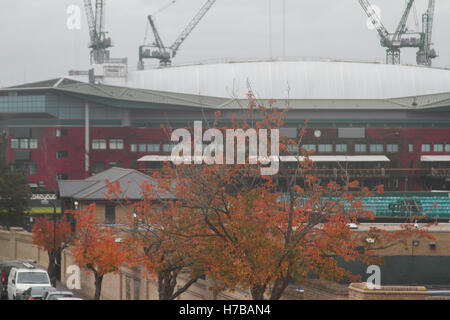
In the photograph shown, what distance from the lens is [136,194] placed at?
62.3 m

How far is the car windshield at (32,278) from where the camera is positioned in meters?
42.2

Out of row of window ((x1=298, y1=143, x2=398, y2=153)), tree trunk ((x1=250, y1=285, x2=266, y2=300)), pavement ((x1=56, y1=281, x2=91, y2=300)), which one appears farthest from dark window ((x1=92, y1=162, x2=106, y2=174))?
tree trunk ((x1=250, y1=285, x2=266, y2=300))

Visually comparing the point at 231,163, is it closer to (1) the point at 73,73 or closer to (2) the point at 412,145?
(2) the point at 412,145

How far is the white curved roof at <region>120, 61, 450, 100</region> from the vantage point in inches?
5197

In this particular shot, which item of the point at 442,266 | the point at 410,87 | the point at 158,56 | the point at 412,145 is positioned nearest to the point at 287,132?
the point at 412,145

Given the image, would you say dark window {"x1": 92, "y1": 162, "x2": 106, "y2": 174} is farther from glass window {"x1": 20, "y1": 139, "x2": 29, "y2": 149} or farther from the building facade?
glass window {"x1": 20, "y1": 139, "x2": 29, "y2": 149}

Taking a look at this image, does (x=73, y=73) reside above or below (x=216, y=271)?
above

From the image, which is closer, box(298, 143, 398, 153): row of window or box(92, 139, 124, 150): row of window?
box(298, 143, 398, 153): row of window

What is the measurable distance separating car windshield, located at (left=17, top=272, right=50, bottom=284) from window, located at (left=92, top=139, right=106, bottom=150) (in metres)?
74.6

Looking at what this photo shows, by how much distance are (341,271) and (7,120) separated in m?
98.9

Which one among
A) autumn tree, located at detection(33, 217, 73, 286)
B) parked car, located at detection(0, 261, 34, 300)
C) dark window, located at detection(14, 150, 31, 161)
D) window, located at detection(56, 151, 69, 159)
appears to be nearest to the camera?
parked car, located at detection(0, 261, 34, 300)

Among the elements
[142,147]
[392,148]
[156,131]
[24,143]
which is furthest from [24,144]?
[392,148]

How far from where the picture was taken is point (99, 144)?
117m
